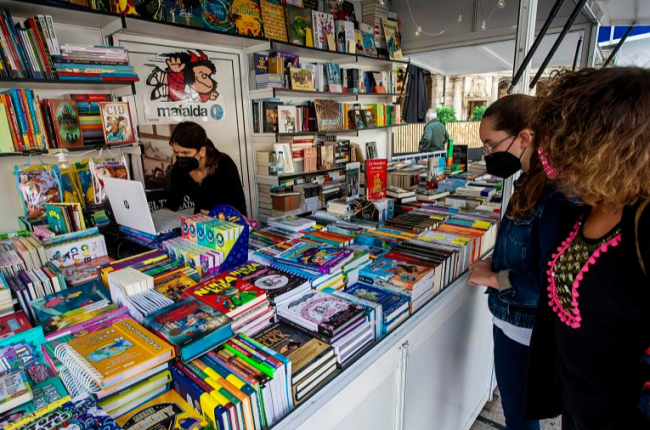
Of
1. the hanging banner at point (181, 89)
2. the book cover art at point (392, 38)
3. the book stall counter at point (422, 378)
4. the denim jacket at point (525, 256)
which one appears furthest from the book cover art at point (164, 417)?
the book cover art at point (392, 38)

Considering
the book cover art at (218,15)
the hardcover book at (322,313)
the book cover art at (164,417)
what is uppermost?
the book cover art at (218,15)

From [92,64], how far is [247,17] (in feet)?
5.31

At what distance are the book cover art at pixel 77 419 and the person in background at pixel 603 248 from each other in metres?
1.16

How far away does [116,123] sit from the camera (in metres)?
2.67

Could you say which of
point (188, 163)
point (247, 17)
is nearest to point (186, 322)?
point (188, 163)

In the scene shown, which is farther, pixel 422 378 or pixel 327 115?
pixel 327 115

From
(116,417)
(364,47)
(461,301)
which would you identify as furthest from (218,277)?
(364,47)

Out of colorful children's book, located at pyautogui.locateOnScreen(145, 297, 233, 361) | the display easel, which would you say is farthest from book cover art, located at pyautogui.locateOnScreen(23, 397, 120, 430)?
the display easel

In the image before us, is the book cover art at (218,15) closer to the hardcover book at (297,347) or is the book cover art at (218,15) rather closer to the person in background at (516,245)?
the person in background at (516,245)

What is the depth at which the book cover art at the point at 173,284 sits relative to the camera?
134 cm

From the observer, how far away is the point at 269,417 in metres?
0.97

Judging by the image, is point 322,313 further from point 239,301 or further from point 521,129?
point 521,129

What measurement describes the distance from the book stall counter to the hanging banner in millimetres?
2930

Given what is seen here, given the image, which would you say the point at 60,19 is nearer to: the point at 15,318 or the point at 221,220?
the point at 221,220
